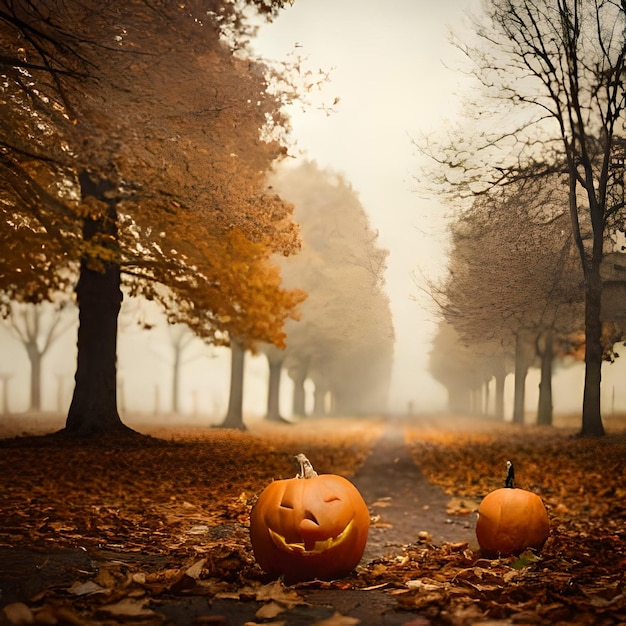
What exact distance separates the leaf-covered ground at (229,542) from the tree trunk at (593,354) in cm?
25

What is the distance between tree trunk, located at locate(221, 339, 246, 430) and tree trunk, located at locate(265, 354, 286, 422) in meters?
1.57

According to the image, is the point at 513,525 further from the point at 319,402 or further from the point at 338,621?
the point at 319,402

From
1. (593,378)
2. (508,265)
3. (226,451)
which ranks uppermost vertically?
(508,265)

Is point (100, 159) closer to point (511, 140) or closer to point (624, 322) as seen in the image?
point (511, 140)

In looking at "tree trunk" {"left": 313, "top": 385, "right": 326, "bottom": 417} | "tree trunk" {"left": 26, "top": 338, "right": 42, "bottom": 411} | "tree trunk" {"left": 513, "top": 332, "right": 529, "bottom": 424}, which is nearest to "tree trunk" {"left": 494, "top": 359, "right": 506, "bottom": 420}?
"tree trunk" {"left": 513, "top": 332, "right": 529, "bottom": 424}

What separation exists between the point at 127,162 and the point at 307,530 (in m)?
5.51

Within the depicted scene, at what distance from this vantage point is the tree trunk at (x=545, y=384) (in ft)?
31.4

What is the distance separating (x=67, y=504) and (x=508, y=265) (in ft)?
20.9

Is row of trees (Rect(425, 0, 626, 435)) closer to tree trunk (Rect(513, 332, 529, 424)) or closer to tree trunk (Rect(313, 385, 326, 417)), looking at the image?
tree trunk (Rect(513, 332, 529, 424))

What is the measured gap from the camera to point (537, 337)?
9133 mm

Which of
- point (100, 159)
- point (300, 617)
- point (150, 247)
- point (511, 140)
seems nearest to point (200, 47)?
point (100, 159)

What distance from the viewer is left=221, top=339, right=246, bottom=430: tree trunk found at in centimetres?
1075

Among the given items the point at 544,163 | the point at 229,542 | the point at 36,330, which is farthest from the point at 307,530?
the point at 36,330

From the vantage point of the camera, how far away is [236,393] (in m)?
11.1
